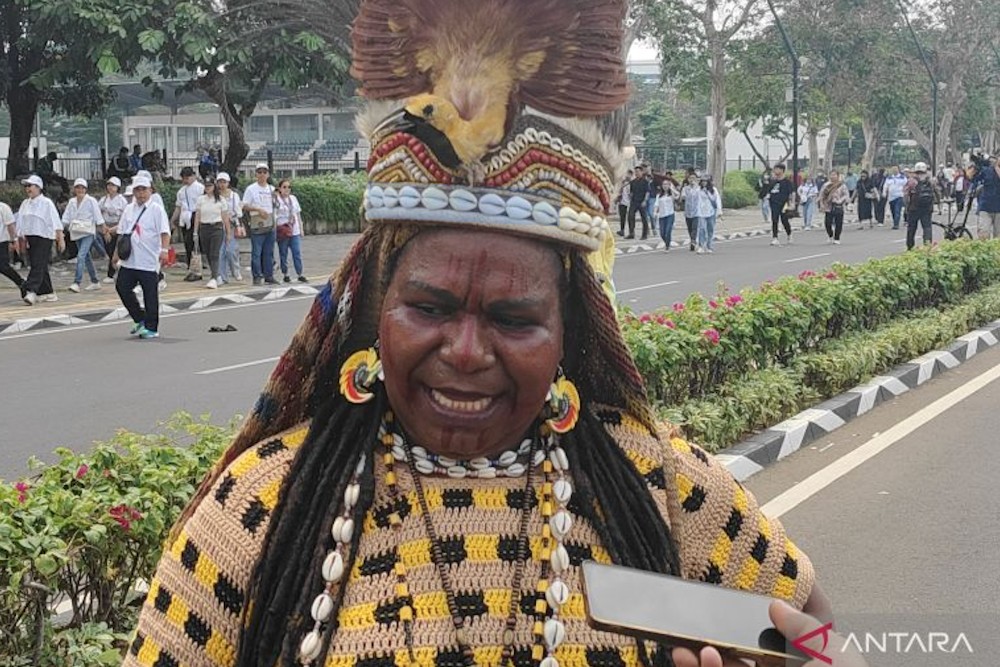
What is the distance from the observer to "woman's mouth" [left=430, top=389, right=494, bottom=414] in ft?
5.36

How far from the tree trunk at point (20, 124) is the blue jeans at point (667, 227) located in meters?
11.7

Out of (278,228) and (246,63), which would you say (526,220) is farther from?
(246,63)

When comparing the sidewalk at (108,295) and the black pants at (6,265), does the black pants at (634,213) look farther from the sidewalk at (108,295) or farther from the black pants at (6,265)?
the black pants at (6,265)

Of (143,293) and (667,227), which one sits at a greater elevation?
(667,227)

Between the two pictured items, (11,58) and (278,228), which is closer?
(278,228)

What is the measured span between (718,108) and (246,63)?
68.0 feet

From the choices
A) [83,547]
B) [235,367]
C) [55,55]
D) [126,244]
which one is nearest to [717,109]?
[55,55]

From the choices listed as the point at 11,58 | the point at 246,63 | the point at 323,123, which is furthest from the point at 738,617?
the point at 323,123

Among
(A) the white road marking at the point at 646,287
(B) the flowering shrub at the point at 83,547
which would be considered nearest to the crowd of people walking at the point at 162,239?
(A) the white road marking at the point at 646,287

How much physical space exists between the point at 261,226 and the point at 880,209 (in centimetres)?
2190

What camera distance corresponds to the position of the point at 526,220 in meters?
1.63

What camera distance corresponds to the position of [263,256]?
17.2 m

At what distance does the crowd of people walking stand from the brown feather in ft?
35.7

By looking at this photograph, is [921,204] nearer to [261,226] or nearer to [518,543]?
[261,226]
